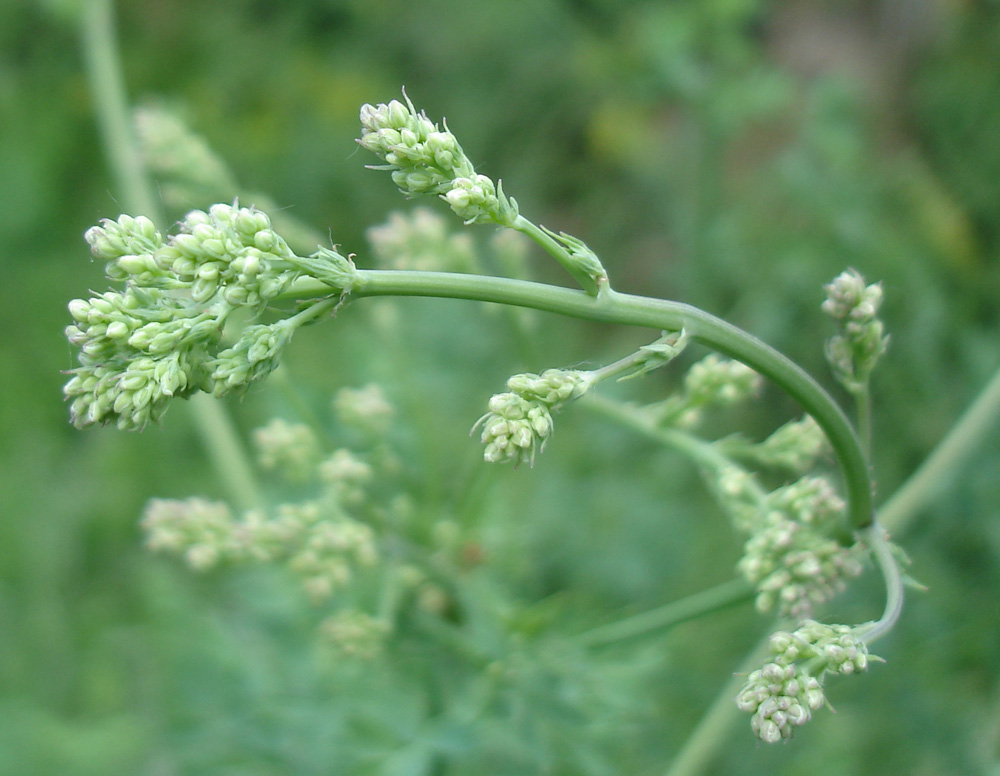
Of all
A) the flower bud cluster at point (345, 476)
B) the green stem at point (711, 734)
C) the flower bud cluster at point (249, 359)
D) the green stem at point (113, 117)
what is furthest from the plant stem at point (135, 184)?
the flower bud cluster at point (249, 359)

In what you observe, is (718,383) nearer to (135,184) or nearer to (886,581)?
(886,581)

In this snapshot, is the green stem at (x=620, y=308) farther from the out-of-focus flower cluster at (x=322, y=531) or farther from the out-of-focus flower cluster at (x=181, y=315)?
the out-of-focus flower cluster at (x=322, y=531)

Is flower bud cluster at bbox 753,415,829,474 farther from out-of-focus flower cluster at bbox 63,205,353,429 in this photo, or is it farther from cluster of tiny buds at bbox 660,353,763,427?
out-of-focus flower cluster at bbox 63,205,353,429

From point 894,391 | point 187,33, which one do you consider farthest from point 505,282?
point 187,33

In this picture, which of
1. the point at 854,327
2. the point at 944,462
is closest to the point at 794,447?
the point at 854,327

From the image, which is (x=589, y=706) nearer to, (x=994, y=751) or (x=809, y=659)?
(x=809, y=659)
